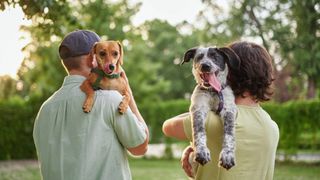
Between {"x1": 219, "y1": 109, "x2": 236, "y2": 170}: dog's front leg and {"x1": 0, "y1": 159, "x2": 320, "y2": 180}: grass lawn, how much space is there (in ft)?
37.3

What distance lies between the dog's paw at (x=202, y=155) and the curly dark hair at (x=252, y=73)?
0.43 m

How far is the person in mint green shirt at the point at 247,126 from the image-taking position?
3.26 metres

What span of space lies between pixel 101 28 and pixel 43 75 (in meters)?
5.90

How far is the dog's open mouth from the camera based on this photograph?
10.4ft

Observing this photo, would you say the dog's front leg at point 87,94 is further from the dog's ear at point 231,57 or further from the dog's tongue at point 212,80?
the dog's ear at point 231,57

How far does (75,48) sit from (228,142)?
1.05 metres

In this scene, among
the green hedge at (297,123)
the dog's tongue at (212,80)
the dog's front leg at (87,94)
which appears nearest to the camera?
the dog's tongue at (212,80)

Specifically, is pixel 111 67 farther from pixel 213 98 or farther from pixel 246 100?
pixel 246 100

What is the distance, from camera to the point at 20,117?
21.2 metres

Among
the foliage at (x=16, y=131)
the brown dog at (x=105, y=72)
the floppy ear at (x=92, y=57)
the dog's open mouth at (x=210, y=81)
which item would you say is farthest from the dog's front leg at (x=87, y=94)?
the foliage at (x=16, y=131)

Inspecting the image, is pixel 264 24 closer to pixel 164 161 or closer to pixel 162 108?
pixel 162 108

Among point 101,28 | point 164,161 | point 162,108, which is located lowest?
point 164,161

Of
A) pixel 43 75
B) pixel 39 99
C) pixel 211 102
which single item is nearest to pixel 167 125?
pixel 211 102

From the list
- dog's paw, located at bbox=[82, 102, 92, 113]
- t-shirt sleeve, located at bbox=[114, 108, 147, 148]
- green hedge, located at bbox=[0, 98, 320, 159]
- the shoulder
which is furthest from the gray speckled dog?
green hedge, located at bbox=[0, 98, 320, 159]
